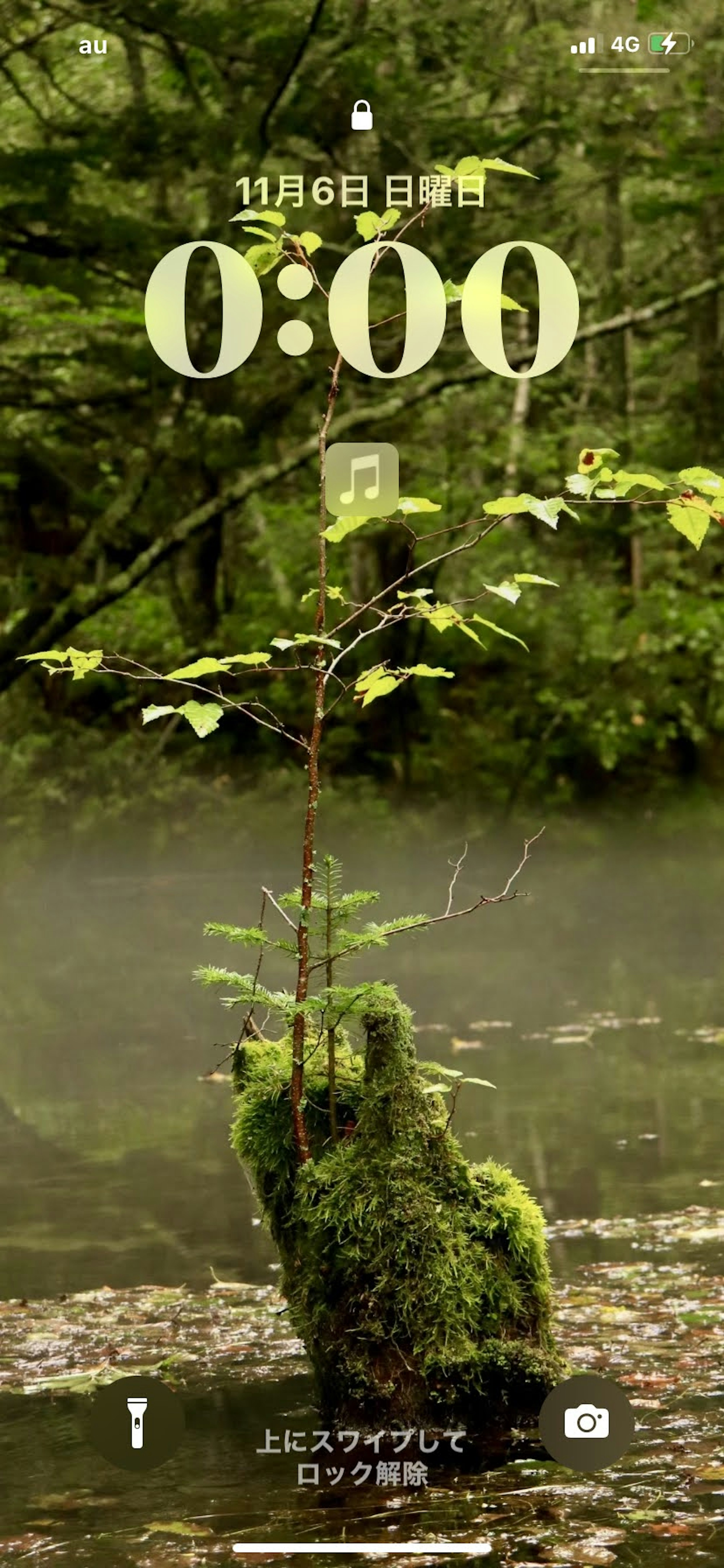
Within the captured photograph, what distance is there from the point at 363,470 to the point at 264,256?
467 mm

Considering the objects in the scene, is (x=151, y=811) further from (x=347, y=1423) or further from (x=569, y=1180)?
(x=347, y=1423)

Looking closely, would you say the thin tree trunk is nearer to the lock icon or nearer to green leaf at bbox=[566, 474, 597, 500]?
green leaf at bbox=[566, 474, 597, 500]

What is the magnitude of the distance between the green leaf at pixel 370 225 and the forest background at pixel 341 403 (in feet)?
26.0

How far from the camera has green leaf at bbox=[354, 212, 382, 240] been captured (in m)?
2.63

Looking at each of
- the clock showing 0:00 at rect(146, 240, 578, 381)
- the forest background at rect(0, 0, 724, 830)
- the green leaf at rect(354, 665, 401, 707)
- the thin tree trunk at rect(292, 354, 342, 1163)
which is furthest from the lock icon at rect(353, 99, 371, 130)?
the forest background at rect(0, 0, 724, 830)

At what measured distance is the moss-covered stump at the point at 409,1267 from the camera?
8.04ft

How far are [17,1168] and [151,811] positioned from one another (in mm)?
8008

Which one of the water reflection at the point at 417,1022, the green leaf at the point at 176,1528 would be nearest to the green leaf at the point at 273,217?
the green leaf at the point at 176,1528

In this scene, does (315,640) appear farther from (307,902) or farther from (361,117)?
(361,117)

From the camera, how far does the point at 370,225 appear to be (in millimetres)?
2633

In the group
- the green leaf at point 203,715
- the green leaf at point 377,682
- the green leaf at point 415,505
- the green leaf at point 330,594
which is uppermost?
the green leaf at point 415,505

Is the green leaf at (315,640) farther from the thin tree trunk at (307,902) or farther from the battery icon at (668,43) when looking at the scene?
the battery icon at (668,43)

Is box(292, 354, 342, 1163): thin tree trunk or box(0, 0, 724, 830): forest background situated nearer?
box(292, 354, 342, 1163): thin tree trunk

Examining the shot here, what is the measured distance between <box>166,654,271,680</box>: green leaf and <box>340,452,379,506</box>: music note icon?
24.4 inches
